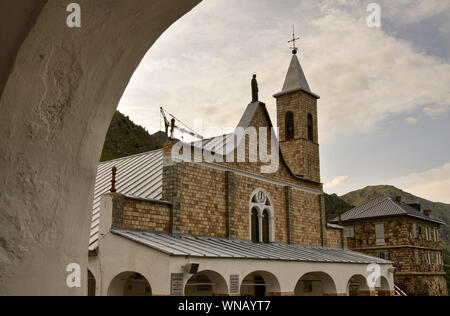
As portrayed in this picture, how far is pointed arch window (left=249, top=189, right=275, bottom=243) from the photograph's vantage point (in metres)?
18.5

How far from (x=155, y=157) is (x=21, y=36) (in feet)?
62.0

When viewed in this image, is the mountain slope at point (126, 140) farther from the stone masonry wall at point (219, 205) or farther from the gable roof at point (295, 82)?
the stone masonry wall at point (219, 205)

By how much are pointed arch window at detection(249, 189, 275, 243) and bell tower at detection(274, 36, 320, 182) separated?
27.9ft

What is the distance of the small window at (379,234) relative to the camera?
37456 millimetres

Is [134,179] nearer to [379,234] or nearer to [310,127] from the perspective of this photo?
[310,127]

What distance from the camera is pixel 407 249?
3603cm

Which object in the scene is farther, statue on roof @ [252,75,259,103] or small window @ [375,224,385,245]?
small window @ [375,224,385,245]

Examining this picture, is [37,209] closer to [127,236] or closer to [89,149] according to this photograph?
[89,149]

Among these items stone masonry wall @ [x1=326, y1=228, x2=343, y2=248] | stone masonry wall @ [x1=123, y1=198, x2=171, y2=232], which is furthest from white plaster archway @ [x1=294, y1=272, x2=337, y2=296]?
stone masonry wall @ [x1=123, y1=198, x2=171, y2=232]

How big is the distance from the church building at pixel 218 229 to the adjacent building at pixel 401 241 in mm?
14817

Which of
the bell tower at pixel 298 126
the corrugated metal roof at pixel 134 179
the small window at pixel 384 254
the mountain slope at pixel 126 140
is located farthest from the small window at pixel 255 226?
the mountain slope at pixel 126 140

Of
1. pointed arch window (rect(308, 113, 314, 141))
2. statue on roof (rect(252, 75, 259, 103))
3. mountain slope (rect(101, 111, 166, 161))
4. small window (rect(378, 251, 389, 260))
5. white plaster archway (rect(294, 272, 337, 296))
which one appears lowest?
white plaster archway (rect(294, 272, 337, 296))

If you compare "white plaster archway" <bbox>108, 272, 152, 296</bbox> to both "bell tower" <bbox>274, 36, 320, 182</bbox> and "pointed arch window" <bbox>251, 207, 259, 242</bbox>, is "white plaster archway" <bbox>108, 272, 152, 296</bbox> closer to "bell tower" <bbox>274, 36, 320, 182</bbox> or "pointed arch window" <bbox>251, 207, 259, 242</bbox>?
"pointed arch window" <bbox>251, 207, 259, 242</bbox>

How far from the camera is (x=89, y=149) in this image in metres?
2.36
